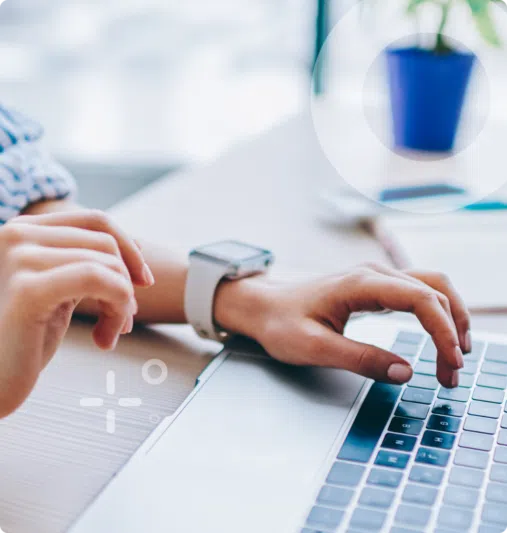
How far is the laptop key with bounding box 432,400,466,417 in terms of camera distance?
18.3 inches

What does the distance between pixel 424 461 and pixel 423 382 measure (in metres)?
0.10

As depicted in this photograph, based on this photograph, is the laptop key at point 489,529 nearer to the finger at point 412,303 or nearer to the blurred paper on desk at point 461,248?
the finger at point 412,303

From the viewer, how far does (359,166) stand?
1098 millimetres

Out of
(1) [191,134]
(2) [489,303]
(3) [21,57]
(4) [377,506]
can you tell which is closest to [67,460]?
(4) [377,506]

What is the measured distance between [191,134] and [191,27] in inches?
46.8

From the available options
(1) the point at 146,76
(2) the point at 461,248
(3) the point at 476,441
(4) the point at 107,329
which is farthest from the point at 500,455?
(1) the point at 146,76

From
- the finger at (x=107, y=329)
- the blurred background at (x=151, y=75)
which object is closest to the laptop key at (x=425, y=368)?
the finger at (x=107, y=329)

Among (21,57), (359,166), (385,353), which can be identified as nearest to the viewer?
(385,353)

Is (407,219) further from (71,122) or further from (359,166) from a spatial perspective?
(71,122)

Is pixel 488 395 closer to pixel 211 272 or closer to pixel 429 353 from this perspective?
pixel 429 353

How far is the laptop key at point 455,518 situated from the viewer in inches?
14.0

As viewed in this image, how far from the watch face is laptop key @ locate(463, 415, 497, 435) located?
0.77ft

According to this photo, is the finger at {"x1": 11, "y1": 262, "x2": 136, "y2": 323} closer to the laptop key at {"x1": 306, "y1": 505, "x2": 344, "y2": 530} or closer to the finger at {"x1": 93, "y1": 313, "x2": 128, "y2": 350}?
the finger at {"x1": 93, "y1": 313, "x2": 128, "y2": 350}

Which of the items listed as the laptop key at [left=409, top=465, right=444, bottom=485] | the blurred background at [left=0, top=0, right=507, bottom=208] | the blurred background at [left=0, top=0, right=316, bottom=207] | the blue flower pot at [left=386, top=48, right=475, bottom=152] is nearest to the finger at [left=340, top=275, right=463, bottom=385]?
the laptop key at [left=409, top=465, right=444, bottom=485]
